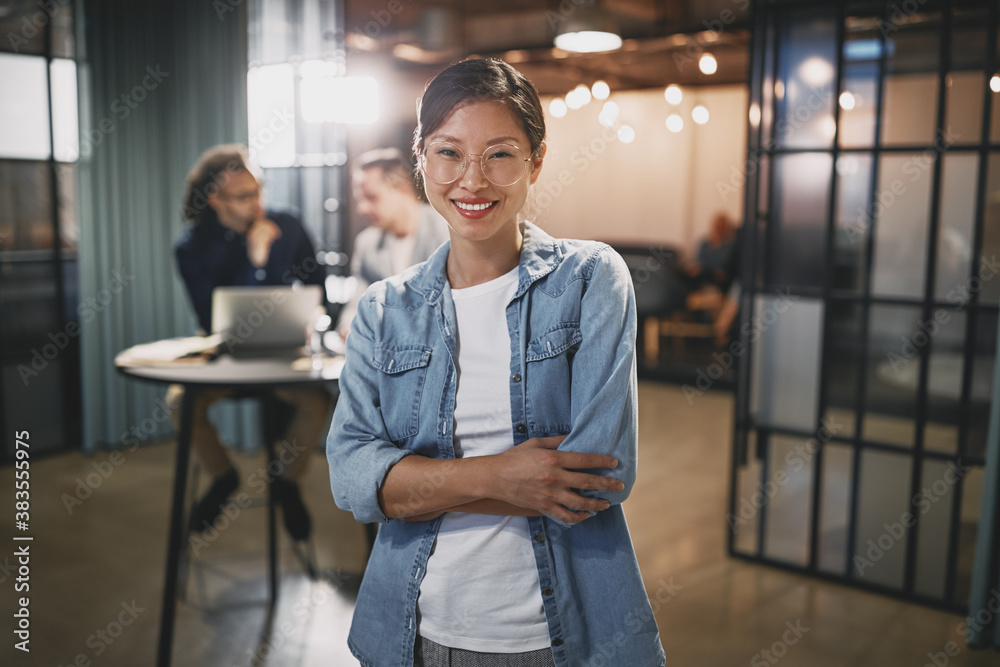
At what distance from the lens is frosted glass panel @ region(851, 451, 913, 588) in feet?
9.89

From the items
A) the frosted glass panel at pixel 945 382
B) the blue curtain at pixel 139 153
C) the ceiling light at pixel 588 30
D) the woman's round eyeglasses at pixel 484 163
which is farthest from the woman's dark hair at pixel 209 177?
the ceiling light at pixel 588 30

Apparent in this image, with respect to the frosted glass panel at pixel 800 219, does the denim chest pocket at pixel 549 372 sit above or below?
below

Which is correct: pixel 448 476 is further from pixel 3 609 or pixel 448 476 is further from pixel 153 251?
pixel 153 251

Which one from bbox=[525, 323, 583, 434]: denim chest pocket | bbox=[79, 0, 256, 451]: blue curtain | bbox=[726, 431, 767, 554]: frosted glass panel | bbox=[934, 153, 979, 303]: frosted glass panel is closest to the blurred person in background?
bbox=[79, 0, 256, 451]: blue curtain

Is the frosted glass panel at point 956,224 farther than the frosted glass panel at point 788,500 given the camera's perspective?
No

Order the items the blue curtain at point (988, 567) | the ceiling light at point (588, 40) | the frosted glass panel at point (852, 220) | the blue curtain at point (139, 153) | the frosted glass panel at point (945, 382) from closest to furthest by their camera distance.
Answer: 1. the blue curtain at point (988, 567)
2. the frosted glass panel at point (945, 382)
3. the frosted glass panel at point (852, 220)
4. the blue curtain at point (139, 153)
5. the ceiling light at point (588, 40)

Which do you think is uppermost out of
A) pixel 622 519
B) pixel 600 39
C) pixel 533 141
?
pixel 600 39

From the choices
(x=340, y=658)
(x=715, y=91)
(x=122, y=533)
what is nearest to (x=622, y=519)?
(x=340, y=658)

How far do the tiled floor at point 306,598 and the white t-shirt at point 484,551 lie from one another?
5.31 ft

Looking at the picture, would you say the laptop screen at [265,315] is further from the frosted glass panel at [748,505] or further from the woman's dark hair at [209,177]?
the frosted glass panel at [748,505]

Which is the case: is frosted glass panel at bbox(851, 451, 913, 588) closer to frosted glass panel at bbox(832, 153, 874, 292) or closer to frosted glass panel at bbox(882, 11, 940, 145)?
frosted glass panel at bbox(832, 153, 874, 292)

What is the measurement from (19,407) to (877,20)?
14.9 feet

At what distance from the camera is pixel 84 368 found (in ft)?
15.0

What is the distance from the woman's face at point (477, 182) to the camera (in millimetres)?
1101
